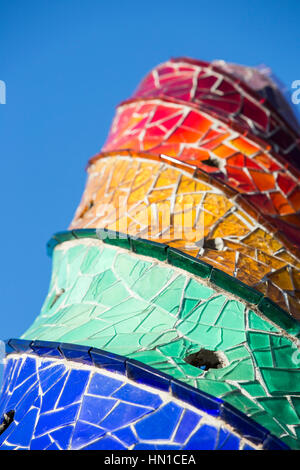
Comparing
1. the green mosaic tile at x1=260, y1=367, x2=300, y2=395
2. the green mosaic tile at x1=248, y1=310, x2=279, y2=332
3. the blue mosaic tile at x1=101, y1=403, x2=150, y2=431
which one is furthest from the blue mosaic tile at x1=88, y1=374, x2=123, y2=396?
the green mosaic tile at x1=248, y1=310, x2=279, y2=332

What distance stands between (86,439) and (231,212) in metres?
3.40

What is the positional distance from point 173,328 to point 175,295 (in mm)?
409

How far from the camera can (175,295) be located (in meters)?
7.23

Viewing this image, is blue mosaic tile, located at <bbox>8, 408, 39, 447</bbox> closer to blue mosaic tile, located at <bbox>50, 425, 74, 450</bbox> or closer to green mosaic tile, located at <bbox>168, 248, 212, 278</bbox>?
blue mosaic tile, located at <bbox>50, 425, 74, 450</bbox>

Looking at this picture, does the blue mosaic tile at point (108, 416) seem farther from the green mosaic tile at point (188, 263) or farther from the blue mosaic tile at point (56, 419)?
the green mosaic tile at point (188, 263)

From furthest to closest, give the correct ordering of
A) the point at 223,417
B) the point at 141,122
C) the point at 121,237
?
the point at 141,122, the point at 121,237, the point at 223,417

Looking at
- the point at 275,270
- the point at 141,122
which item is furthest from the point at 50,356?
the point at 141,122

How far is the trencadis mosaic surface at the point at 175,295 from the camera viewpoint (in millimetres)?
5898

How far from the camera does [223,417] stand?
573cm

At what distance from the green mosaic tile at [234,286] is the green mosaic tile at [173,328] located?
0.24 ft

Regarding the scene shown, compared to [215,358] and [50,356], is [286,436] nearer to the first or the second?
[215,358]

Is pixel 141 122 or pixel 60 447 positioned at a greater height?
pixel 141 122

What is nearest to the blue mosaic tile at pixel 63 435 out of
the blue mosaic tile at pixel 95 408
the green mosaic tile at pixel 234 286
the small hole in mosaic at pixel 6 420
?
the blue mosaic tile at pixel 95 408

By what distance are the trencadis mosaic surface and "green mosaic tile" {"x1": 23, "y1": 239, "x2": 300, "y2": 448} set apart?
13 mm
